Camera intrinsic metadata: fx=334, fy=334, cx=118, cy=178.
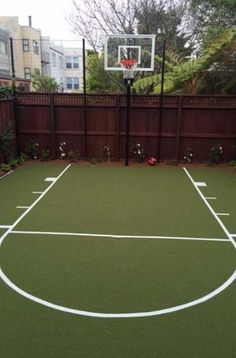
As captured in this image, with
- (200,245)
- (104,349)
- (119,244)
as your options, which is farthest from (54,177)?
(104,349)

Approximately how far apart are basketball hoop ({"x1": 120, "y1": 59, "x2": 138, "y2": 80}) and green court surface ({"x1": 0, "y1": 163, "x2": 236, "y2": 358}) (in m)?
3.61

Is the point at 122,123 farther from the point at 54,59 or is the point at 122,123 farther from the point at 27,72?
the point at 54,59

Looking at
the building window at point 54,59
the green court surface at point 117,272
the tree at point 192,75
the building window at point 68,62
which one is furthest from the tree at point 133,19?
the building window at point 68,62

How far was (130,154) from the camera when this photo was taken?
10.5 m

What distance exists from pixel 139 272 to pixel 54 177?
5064mm

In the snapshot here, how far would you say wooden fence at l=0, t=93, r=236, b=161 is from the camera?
9984 millimetres

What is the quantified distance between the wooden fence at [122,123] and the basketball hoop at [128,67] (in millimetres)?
700

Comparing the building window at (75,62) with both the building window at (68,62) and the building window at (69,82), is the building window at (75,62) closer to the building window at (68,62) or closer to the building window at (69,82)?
the building window at (68,62)

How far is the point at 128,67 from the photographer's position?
31.4 ft

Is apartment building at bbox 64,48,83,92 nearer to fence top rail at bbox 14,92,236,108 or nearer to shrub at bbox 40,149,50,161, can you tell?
fence top rail at bbox 14,92,236,108

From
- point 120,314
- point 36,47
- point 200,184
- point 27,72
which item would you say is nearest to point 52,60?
point 36,47

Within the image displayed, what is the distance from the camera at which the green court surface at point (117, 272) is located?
292 cm

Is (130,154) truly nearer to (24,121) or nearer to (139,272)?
(24,121)

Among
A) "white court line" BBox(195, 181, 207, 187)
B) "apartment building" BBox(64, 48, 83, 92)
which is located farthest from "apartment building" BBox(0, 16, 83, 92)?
"white court line" BBox(195, 181, 207, 187)
